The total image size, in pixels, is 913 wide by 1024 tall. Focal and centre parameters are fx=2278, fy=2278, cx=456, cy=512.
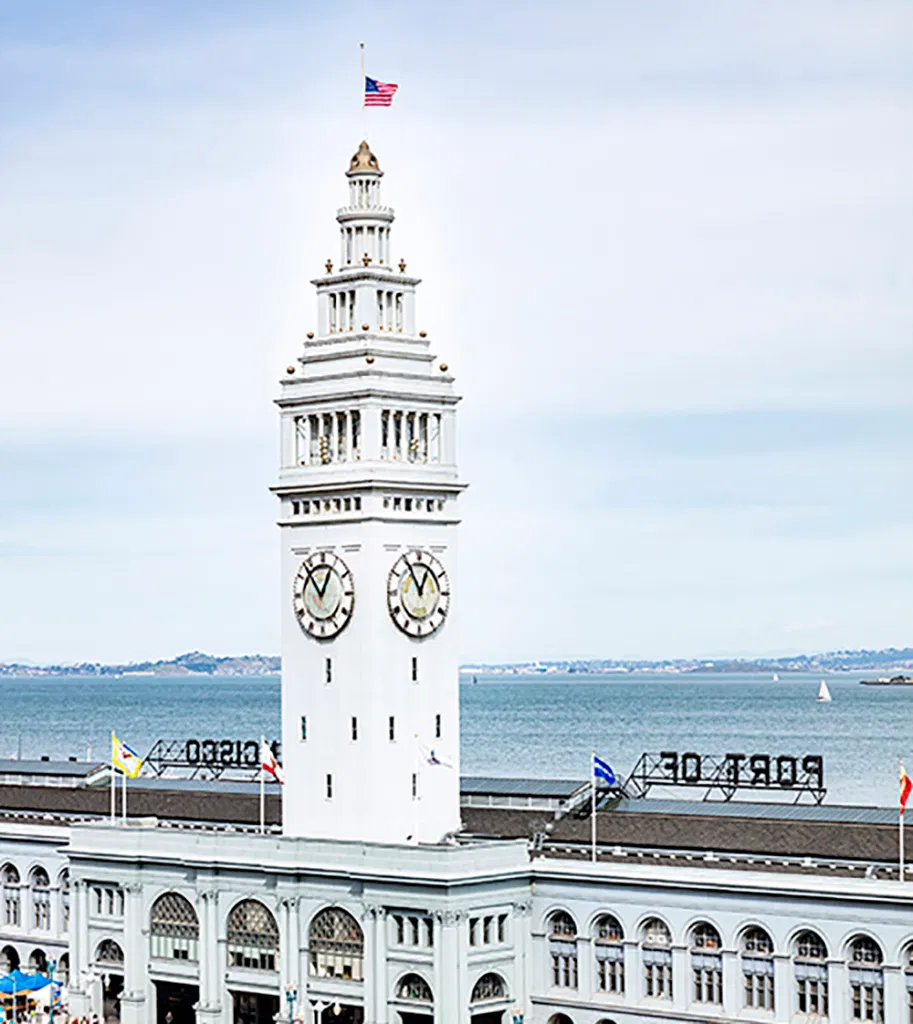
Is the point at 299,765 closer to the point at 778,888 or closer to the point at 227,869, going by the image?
the point at 227,869

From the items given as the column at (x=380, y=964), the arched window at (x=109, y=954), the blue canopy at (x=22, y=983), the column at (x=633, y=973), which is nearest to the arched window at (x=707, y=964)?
the column at (x=633, y=973)

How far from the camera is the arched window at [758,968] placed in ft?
271

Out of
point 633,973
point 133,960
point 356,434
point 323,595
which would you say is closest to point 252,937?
point 133,960

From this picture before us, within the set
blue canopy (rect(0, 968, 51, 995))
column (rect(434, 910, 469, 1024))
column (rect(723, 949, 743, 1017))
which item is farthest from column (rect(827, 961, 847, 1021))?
blue canopy (rect(0, 968, 51, 995))

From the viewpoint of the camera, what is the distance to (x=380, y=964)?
289 feet

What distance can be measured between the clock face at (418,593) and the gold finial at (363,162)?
1609cm

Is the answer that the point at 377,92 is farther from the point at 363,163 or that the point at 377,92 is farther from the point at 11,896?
the point at 11,896

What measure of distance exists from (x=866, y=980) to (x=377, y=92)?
39114 millimetres

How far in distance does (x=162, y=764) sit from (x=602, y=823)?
48.3m

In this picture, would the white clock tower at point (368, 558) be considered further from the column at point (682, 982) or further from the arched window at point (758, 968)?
the arched window at point (758, 968)

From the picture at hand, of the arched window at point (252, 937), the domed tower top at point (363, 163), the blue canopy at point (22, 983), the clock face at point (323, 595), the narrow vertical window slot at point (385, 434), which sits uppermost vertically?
the domed tower top at point (363, 163)

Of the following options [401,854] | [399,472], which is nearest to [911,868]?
[401,854]

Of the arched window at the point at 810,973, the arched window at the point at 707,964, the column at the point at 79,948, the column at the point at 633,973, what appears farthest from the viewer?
the column at the point at 79,948

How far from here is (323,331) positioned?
94250 mm
